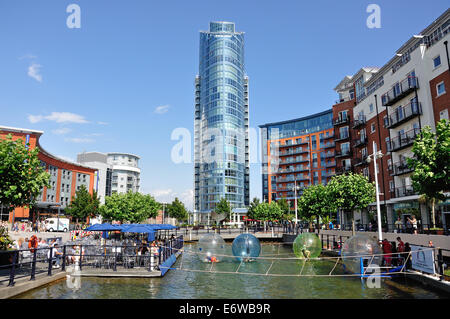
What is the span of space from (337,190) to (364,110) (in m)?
21.3

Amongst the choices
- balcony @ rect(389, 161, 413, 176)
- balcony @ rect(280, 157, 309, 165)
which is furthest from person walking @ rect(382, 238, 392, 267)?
balcony @ rect(280, 157, 309, 165)

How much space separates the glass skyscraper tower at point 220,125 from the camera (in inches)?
4365

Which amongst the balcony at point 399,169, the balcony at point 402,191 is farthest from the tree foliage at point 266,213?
the balcony at point 399,169

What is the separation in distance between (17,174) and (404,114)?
126ft

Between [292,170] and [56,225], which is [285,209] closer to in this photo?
[292,170]

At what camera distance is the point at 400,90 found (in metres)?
38.8

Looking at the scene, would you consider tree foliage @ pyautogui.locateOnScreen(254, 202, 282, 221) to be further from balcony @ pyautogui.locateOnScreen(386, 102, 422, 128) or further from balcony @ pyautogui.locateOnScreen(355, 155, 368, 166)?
balcony @ pyautogui.locateOnScreen(386, 102, 422, 128)

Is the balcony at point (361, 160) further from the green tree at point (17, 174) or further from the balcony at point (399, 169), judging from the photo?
the green tree at point (17, 174)

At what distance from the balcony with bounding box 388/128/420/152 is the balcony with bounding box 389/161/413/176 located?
182 cm

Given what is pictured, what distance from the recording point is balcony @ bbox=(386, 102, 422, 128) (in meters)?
35.8

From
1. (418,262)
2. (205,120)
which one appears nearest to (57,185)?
(205,120)

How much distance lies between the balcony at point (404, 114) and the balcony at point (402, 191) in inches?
301

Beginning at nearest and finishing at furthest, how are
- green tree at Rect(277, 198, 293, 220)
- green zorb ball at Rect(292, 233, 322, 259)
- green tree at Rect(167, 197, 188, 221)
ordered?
green zorb ball at Rect(292, 233, 322, 259) → green tree at Rect(277, 198, 293, 220) → green tree at Rect(167, 197, 188, 221)
